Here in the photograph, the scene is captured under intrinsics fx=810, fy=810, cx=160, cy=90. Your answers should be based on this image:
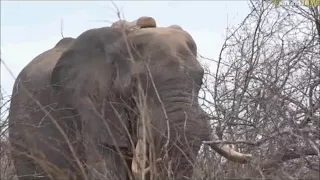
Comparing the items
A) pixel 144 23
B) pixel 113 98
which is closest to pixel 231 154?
pixel 113 98

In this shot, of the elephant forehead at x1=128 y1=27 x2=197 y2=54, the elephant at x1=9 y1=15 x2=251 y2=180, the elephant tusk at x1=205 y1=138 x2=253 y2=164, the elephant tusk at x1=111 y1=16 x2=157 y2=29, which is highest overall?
the elephant tusk at x1=111 y1=16 x2=157 y2=29

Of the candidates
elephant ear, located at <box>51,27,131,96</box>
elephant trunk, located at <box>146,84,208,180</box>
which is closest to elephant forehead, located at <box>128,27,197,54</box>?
elephant ear, located at <box>51,27,131,96</box>

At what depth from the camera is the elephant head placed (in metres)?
6.93

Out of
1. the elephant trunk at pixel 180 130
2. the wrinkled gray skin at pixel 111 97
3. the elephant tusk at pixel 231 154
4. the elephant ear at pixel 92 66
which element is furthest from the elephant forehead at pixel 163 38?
the elephant tusk at pixel 231 154

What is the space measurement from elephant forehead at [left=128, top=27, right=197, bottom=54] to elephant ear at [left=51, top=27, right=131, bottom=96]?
0.66 ft

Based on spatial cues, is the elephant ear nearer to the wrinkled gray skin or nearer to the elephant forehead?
the wrinkled gray skin

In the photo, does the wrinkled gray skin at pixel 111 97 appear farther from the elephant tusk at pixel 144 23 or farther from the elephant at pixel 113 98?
the elephant tusk at pixel 144 23

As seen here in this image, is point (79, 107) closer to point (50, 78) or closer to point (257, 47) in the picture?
point (50, 78)

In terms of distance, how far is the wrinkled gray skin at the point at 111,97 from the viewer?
6941 millimetres

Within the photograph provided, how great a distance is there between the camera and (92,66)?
8250 mm

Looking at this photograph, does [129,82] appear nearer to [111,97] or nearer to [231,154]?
[111,97]

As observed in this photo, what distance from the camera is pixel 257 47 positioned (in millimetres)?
8938

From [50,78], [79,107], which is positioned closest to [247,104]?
[79,107]

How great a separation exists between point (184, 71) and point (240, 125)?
89cm
